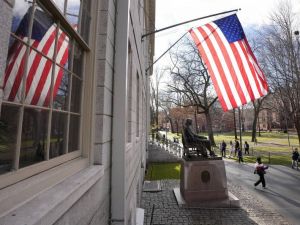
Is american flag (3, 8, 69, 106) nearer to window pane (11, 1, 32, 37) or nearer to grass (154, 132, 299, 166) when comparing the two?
window pane (11, 1, 32, 37)

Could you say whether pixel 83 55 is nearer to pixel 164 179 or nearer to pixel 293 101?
pixel 164 179

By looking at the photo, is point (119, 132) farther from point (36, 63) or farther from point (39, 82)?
point (36, 63)

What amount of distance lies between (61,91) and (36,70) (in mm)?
488

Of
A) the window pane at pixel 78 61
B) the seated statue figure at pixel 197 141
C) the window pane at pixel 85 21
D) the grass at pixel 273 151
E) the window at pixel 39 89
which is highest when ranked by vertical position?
the window pane at pixel 85 21

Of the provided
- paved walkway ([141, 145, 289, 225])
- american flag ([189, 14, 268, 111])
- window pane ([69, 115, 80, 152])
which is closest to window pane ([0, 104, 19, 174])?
window pane ([69, 115, 80, 152])

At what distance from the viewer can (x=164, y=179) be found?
14883 mm

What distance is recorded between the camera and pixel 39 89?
5.42 ft

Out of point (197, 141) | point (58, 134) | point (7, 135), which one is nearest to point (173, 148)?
point (197, 141)

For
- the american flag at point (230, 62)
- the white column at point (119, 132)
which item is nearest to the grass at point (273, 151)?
the american flag at point (230, 62)

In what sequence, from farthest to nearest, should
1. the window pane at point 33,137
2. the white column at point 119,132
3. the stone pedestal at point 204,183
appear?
the stone pedestal at point 204,183
the white column at point 119,132
the window pane at point 33,137

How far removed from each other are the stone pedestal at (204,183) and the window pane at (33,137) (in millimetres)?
9137

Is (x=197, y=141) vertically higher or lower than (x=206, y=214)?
higher

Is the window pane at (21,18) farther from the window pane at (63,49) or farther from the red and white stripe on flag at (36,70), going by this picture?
the window pane at (63,49)

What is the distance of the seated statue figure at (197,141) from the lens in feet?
34.8
